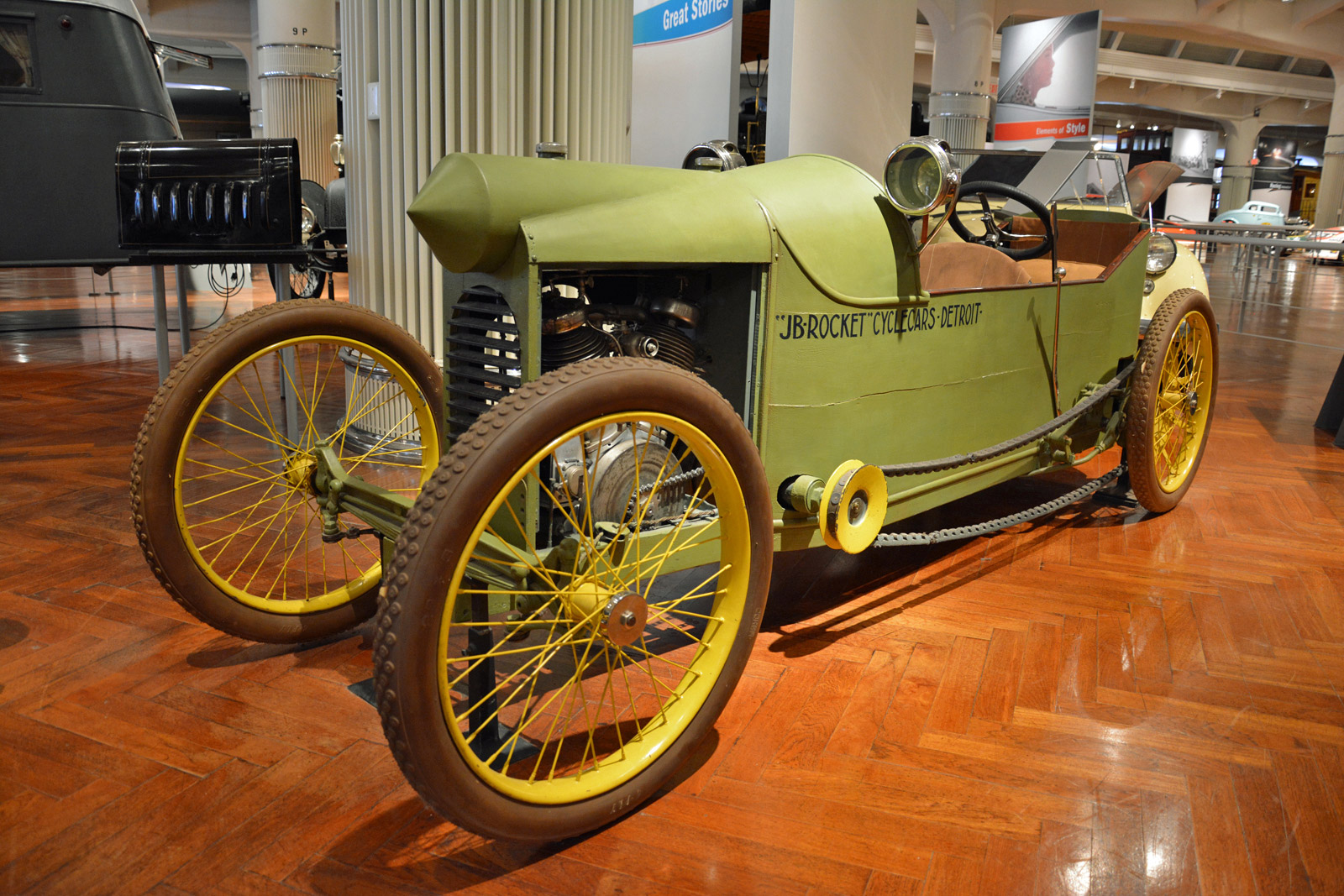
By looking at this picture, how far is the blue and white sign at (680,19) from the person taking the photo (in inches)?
227

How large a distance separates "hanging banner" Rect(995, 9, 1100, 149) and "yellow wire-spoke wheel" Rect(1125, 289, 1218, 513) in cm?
697

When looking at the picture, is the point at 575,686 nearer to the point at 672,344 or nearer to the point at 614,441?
the point at 614,441

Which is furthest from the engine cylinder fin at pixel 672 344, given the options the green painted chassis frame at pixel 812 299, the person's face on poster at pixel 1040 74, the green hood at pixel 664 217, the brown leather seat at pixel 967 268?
the person's face on poster at pixel 1040 74

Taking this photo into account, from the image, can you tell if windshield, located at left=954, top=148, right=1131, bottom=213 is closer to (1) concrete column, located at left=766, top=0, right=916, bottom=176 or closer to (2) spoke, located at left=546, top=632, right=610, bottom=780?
(1) concrete column, located at left=766, top=0, right=916, bottom=176

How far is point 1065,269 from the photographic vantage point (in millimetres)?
3674

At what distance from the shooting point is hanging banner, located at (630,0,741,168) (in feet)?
19.1

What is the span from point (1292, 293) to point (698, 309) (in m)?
13.8

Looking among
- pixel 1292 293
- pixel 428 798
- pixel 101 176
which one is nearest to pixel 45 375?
pixel 101 176

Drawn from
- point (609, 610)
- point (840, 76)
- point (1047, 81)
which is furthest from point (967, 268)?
point (1047, 81)

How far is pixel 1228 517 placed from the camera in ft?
12.0

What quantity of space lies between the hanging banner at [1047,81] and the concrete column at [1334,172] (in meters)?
14.1

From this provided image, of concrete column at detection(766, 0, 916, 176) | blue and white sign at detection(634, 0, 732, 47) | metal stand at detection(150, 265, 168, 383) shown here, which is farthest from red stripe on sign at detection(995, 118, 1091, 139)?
metal stand at detection(150, 265, 168, 383)

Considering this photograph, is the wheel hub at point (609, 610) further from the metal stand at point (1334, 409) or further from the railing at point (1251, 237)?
the railing at point (1251, 237)

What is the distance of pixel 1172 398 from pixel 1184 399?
0.10m
